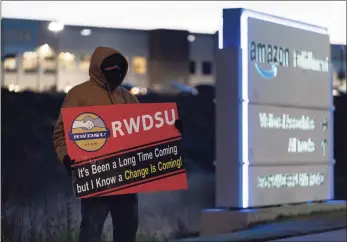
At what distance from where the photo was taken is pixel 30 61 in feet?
30.6

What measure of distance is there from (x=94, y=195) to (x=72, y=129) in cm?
57

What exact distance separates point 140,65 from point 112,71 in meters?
2.69

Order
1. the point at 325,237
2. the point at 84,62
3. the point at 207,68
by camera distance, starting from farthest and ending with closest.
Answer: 1. the point at 325,237
2. the point at 207,68
3. the point at 84,62

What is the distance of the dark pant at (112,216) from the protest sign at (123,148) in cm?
12

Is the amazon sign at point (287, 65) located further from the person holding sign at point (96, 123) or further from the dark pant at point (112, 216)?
the dark pant at point (112, 216)

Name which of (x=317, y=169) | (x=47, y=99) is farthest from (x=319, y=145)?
(x=47, y=99)

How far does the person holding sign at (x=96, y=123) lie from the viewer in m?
6.80

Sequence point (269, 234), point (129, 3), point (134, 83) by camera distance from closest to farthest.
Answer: point (134, 83)
point (129, 3)
point (269, 234)

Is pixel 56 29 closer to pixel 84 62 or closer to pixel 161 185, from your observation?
pixel 84 62

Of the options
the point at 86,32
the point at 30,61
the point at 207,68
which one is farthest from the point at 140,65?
the point at 207,68

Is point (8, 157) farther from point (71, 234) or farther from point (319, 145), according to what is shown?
point (319, 145)

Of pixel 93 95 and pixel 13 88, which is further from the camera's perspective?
pixel 13 88

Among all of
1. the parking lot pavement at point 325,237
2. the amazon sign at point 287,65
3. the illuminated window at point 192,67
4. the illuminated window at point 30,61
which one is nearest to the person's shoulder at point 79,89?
the illuminated window at point 30,61

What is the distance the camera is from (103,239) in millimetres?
7367
